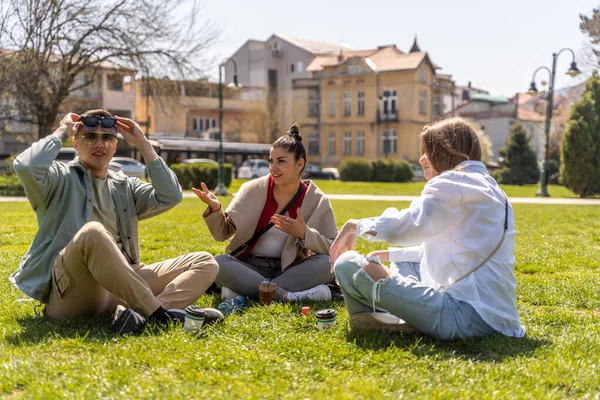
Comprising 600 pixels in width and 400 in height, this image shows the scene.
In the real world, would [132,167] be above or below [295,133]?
below

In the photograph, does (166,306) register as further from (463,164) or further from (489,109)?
(489,109)

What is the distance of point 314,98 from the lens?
→ 215ft

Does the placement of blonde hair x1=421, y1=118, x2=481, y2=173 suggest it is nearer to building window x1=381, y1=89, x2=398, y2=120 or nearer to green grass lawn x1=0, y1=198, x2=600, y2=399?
green grass lawn x1=0, y1=198, x2=600, y2=399

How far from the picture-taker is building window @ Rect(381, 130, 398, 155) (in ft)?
205

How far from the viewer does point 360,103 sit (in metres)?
63.2

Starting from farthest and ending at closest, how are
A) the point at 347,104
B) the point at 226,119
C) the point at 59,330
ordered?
the point at 226,119
the point at 347,104
the point at 59,330

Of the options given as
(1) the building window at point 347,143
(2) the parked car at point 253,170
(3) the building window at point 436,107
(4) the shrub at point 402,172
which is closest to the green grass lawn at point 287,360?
(4) the shrub at point 402,172

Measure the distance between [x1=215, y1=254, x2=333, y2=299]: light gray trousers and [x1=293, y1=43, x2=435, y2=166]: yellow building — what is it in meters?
55.1

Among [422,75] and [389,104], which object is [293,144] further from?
[389,104]

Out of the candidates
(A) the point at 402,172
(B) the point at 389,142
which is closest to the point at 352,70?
(B) the point at 389,142

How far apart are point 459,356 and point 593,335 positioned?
1.07 m

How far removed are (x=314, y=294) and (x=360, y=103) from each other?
5870 cm

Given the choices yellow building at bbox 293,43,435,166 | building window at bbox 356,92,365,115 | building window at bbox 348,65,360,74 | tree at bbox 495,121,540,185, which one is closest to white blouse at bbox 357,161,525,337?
tree at bbox 495,121,540,185

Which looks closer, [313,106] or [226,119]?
[313,106]
